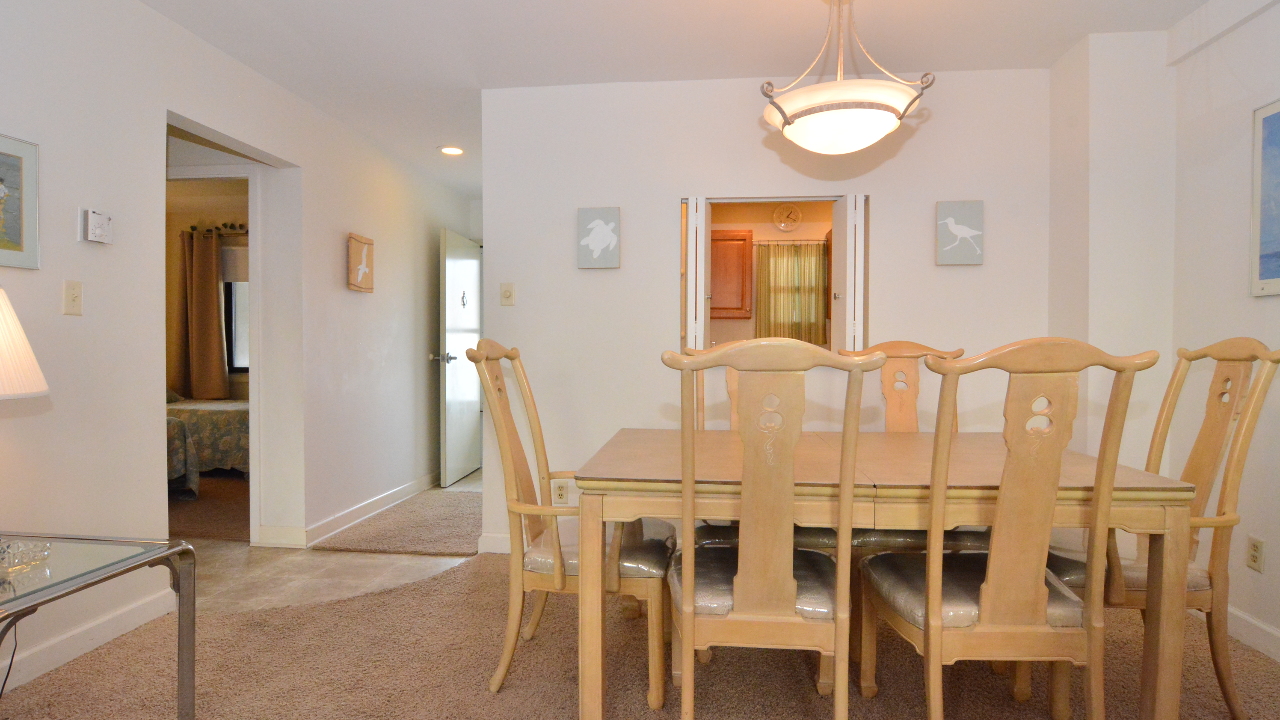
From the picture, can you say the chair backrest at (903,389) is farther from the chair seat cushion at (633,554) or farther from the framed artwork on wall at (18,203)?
the framed artwork on wall at (18,203)

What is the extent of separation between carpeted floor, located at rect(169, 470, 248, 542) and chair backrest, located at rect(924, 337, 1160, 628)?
11.6 ft

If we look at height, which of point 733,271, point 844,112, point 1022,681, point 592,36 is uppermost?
point 592,36

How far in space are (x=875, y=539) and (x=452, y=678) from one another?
1382 mm

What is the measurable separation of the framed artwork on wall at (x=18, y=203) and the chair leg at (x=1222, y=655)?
3453 millimetres

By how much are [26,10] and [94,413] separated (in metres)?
1.27

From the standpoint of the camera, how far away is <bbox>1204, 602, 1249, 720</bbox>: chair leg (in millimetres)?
1597

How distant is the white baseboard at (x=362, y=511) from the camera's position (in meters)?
3.30

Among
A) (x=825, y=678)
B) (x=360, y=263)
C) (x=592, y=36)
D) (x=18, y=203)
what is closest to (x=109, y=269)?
(x=18, y=203)

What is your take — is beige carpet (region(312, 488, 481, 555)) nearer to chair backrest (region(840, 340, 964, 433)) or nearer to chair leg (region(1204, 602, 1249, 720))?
chair backrest (region(840, 340, 964, 433))

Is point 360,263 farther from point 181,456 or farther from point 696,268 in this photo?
point 696,268

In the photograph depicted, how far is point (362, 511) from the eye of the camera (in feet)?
12.3

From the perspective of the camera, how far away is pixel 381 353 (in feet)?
13.2

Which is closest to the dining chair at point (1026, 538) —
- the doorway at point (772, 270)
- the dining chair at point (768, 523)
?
the dining chair at point (768, 523)

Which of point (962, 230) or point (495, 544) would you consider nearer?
point (962, 230)
